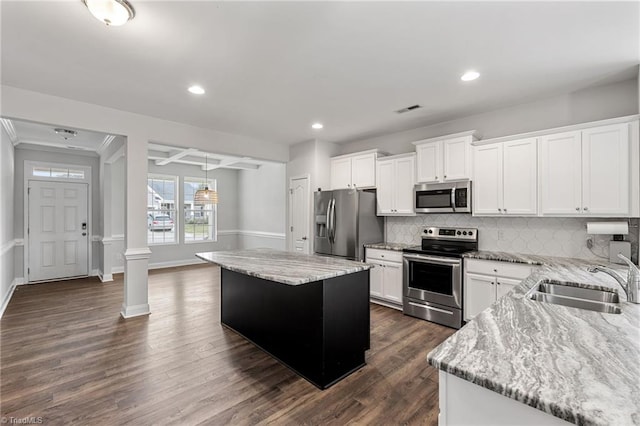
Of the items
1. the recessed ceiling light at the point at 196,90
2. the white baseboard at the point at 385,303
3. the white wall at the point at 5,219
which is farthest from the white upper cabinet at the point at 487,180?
the white wall at the point at 5,219

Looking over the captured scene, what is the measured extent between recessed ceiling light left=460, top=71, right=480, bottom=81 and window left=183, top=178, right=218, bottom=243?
708 cm

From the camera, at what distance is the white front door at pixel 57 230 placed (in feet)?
18.9

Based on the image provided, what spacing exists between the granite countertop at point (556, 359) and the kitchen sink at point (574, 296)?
26cm

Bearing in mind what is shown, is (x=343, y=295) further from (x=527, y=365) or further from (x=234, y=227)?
(x=234, y=227)

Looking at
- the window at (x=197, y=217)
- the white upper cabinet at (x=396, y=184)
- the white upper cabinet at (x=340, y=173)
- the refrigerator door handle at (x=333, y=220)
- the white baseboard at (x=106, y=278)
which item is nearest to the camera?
the white upper cabinet at (x=396, y=184)

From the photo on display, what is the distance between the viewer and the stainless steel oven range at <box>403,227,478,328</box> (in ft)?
11.7

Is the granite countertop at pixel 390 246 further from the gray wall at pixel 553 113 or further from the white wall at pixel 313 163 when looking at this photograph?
the gray wall at pixel 553 113

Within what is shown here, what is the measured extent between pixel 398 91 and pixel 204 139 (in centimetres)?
300

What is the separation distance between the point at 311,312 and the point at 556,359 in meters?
1.73

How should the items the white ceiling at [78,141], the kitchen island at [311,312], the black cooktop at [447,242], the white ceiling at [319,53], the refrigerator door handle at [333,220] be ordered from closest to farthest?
the white ceiling at [319,53] → the kitchen island at [311,312] → the black cooktop at [447,242] → the white ceiling at [78,141] → the refrigerator door handle at [333,220]

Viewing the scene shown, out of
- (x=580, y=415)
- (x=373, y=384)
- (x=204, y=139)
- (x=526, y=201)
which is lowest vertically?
(x=373, y=384)

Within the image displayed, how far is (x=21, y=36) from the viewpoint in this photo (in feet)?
7.32

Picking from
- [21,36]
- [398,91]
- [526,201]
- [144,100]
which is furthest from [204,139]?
[526,201]

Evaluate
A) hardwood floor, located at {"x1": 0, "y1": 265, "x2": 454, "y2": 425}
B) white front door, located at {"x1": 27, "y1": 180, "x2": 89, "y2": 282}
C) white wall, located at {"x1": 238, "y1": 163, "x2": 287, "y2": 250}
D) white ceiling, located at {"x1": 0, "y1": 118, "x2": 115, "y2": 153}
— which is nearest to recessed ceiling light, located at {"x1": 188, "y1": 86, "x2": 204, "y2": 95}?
white ceiling, located at {"x1": 0, "y1": 118, "x2": 115, "y2": 153}
